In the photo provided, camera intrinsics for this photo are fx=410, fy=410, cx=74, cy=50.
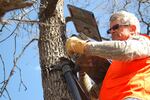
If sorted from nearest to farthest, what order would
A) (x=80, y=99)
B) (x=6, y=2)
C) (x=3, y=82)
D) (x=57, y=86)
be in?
(x=80, y=99), (x=6, y=2), (x=57, y=86), (x=3, y=82)

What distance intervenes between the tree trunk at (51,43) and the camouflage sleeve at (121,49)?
5.77 feet

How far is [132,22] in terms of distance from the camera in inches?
107

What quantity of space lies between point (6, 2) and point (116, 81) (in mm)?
1346

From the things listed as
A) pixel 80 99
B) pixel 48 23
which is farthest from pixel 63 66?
pixel 48 23

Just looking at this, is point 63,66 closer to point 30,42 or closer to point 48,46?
point 48,46

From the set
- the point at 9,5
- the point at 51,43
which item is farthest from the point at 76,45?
the point at 51,43

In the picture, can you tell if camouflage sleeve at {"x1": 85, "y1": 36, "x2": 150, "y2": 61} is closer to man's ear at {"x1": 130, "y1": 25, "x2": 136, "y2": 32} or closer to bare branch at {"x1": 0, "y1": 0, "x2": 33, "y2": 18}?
man's ear at {"x1": 130, "y1": 25, "x2": 136, "y2": 32}

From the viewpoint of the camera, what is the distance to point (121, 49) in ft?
8.16

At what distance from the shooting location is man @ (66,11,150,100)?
2.50m

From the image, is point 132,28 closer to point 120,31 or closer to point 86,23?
point 120,31

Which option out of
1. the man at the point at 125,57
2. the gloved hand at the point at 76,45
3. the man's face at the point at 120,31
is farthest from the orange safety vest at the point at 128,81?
the gloved hand at the point at 76,45

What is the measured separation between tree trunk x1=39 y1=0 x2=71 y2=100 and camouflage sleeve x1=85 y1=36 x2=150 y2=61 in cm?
176

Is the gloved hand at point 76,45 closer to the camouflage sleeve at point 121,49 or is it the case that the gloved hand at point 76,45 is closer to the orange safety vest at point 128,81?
the camouflage sleeve at point 121,49

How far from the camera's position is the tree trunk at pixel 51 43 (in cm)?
441
